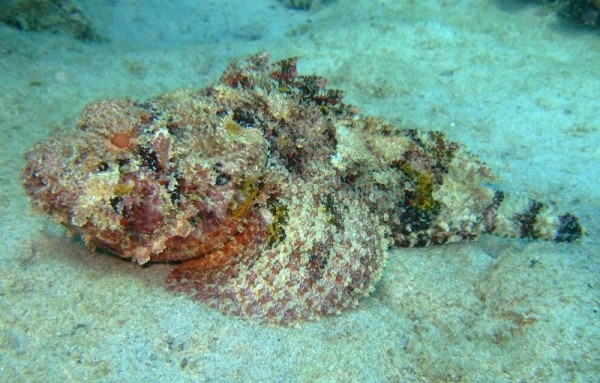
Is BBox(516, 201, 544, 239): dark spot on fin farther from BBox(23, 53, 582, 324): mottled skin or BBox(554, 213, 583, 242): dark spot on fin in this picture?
BBox(554, 213, 583, 242): dark spot on fin

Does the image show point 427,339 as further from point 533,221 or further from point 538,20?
point 538,20

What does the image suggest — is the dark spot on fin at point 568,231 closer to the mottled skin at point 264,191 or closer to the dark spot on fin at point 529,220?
the mottled skin at point 264,191

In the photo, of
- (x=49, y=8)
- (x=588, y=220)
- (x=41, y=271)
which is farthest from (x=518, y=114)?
(x=49, y=8)

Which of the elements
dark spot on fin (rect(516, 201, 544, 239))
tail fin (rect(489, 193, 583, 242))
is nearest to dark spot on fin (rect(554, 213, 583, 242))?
tail fin (rect(489, 193, 583, 242))

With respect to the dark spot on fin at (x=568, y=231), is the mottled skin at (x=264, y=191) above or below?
above

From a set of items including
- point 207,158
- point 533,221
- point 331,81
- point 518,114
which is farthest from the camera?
point 331,81

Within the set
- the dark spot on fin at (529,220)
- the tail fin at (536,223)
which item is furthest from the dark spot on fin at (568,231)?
the dark spot on fin at (529,220)
